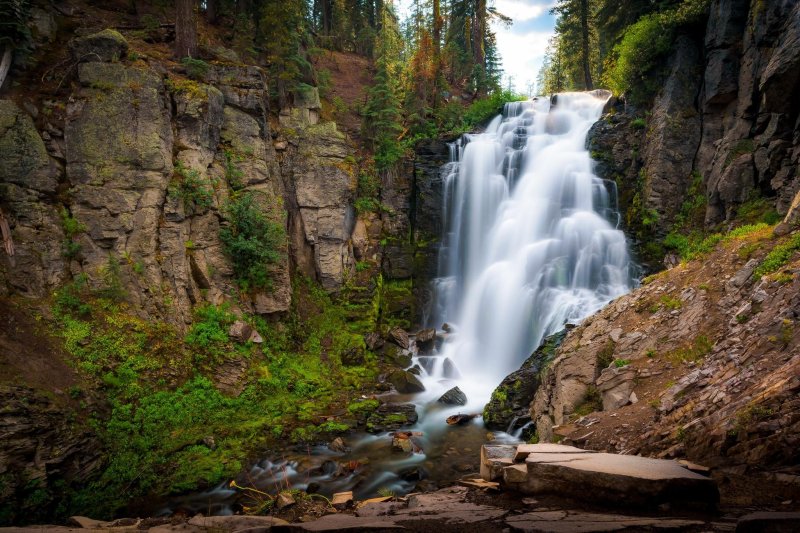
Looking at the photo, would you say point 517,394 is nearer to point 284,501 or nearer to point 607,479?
point 284,501

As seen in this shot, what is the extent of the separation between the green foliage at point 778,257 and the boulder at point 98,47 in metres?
17.4

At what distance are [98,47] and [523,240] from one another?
16748 millimetres

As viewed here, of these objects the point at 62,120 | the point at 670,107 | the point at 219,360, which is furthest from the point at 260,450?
the point at 670,107

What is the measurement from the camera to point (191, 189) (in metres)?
12.7

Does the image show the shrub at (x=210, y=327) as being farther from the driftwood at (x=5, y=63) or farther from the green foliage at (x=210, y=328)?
the driftwood at (x=5, y=63)

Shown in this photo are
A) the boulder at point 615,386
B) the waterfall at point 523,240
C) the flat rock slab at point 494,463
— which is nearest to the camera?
the flat rock slab at point 494,463

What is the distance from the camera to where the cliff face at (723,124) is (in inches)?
417

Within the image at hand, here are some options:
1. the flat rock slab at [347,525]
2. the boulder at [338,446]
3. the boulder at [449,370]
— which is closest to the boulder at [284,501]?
the boulder at [338,446]

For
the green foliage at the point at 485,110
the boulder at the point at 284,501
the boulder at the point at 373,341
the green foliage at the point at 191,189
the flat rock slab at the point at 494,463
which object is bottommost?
A: the boulder at the point at 284,501

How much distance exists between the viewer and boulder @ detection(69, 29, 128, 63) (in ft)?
38.5

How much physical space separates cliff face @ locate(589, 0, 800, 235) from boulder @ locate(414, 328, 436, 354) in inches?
390

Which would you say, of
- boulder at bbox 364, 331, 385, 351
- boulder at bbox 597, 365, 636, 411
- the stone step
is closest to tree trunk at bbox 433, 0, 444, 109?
boulder at bbox 364, 331, 385, 351

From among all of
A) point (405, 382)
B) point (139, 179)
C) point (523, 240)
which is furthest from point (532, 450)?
point (523, 240)

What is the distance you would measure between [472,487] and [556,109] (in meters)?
21.9
